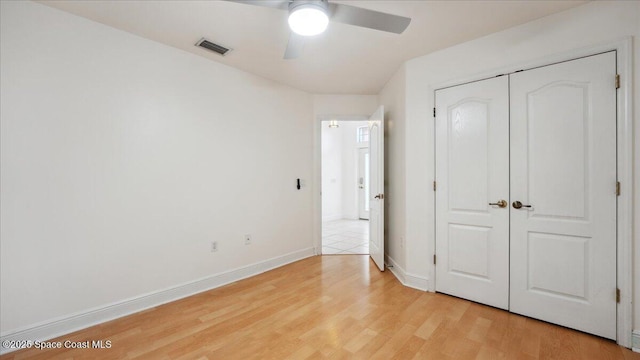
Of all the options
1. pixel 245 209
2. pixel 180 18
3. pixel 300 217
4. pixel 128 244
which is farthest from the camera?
pixel 300 217

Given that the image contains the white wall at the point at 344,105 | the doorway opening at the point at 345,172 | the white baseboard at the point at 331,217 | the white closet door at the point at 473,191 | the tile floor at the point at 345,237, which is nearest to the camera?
the white closet door at the point at 473,191

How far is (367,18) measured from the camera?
5.58ft

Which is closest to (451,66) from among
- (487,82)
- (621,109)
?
(487,82)

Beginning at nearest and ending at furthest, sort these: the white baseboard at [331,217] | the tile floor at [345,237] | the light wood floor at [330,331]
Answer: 1. the light wood floor at [330,331]
2. the tile floor at [345,237]
3. the white baseboard at [331,217]

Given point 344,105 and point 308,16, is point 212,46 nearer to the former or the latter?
point 308,16

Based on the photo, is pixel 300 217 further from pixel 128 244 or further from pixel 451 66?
pixel 451 66

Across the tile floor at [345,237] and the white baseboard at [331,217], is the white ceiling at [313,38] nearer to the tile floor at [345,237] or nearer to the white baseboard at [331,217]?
the tile floor at [345,237]

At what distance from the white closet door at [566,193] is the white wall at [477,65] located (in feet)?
0.44

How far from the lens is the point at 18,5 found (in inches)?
75.1

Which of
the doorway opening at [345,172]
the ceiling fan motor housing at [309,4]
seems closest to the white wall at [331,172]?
the doorway opening at [345,172]

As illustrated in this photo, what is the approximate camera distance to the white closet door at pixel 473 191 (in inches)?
95.2

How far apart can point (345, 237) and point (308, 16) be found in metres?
4.51

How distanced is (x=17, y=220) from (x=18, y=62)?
1.16m

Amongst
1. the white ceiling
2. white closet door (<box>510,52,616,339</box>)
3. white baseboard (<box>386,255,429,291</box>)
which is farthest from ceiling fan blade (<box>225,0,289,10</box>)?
white baseboard (<box>386,255,429,291</box>)
